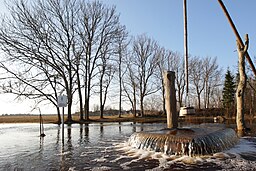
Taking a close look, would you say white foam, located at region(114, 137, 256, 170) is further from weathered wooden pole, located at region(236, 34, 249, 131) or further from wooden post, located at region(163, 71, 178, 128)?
weathered wooden pole, located at region(236, 34, 249, 131)

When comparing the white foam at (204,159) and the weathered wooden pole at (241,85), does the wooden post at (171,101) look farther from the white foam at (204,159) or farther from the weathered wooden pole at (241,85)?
the weathered wooden pole at (241,85)

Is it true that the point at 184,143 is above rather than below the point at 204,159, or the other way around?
above

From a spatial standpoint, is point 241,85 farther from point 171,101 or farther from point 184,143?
point 184,143

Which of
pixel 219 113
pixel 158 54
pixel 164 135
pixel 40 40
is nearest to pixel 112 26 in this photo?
pixel 40 40

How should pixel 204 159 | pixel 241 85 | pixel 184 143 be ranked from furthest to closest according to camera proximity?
pixel 241 85 < pixel 184 143 < pixel 204 159

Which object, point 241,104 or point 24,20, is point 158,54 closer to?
point 24,20

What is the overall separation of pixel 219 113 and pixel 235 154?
31.3 metres

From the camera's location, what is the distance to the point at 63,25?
87.9ft

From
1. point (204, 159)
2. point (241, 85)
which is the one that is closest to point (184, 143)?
point (204, 159)

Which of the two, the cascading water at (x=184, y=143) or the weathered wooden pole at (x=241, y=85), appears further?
the weathered wooden pole at (x=241, y=85)

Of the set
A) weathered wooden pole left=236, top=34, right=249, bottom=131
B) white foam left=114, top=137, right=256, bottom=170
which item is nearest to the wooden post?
white foam left=114, top=137, right=256, bottom=170

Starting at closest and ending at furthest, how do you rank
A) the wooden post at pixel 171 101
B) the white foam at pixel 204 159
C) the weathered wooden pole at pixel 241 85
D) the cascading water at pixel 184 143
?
the white foam at pixel 204 159 → the cascading water at pixel 184 143 → the wooden post at pixel 171 101 → the weathered wooden pole at pixel 241 85

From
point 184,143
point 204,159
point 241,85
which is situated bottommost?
point 204,159

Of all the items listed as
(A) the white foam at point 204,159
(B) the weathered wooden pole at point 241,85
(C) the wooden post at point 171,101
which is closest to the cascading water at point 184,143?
(A) the white foam at point 204,159
